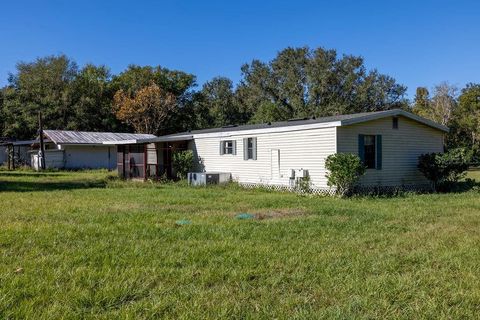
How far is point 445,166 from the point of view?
15164mm

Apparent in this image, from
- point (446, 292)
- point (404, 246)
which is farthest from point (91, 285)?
point (404, 246)

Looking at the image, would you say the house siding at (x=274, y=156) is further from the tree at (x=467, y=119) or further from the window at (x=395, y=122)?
the tree at (x=467, y=119)

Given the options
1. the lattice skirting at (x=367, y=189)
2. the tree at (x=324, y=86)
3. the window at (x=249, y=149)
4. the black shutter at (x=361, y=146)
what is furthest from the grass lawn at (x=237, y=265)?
the tree at (x=324, y=86)

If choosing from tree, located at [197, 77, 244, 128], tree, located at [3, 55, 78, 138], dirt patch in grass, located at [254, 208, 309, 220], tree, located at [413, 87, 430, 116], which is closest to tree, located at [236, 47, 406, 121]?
tree, located at [413, 87, 430, 116]

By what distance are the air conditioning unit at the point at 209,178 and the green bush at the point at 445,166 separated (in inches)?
290

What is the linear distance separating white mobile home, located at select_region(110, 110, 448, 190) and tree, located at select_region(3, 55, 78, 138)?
30785 mm

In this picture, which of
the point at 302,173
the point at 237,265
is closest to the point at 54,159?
the point at 302,173

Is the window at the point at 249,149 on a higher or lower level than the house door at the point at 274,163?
higher

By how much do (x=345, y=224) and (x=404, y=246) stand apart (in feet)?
6.21

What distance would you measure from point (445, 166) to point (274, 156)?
577 centimetres

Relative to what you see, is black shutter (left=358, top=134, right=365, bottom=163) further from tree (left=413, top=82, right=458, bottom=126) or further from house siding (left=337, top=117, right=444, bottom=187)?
tree (left=413, top=82, right=458, bottom=126)

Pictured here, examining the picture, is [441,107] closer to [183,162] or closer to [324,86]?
[324,86]

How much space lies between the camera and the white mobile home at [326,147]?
14.5 meters

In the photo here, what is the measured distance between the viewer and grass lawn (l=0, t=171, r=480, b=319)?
3.90m
